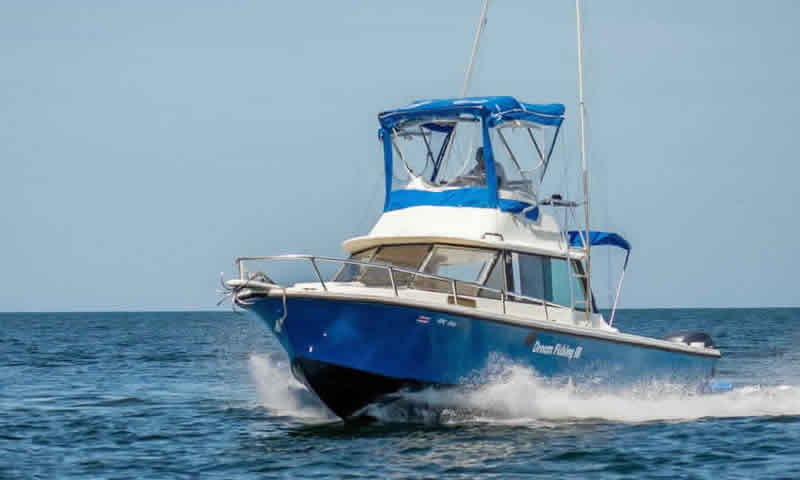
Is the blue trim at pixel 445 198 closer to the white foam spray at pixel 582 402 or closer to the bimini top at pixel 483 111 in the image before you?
the bimini top at pixel 483 111

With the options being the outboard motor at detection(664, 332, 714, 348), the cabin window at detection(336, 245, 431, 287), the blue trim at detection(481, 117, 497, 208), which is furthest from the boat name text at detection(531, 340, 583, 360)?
the outboard motor at detection(664, 332, 714, 348)

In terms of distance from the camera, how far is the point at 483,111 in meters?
17.2

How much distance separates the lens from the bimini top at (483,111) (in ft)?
56.5

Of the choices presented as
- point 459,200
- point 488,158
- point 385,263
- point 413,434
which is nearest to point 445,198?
point 459,200

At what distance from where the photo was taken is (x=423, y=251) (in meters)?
16.8

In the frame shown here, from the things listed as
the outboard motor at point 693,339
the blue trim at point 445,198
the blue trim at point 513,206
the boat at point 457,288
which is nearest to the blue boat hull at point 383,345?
the boat at point 457,288

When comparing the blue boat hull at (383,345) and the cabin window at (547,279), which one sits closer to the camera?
the blue boat hull at (383,345)

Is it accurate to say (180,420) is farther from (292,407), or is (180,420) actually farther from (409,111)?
(409,111)

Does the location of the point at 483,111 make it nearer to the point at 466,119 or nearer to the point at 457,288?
the point at 466,119

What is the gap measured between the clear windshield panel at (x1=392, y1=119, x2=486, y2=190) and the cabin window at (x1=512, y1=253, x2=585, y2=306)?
1458mm

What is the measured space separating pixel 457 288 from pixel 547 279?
A: 1607 mm

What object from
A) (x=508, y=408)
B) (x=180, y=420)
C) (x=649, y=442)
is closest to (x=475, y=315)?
(x=508, y=408)

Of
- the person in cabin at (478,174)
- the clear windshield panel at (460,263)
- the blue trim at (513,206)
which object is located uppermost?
the person in cabin at (478,174)

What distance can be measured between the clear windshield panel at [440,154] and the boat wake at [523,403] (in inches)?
127
